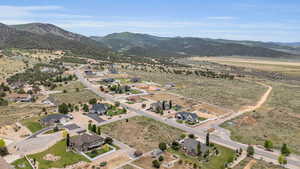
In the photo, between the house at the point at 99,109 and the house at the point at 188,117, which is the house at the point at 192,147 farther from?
the house at the point at 99,109

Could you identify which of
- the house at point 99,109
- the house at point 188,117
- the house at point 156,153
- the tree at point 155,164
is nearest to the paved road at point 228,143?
the house at point 188,117

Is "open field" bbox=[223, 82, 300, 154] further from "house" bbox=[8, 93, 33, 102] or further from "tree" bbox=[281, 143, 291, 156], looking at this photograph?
"house" bbox=[8, 93, 33, 102]

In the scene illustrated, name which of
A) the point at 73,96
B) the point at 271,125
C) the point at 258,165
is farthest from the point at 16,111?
the point at 271,125

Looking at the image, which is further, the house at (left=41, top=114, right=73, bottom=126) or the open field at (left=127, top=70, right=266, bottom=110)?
the open field at (left=127, top=70, right=266, bottom=110)

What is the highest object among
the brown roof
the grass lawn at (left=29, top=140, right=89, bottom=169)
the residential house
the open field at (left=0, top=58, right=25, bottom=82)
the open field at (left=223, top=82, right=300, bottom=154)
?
the open field at (left=0, top=58, right=25, bottom=82)

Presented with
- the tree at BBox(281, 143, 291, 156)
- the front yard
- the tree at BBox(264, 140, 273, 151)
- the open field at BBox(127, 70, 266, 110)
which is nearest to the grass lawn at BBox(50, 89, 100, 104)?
the front yard
